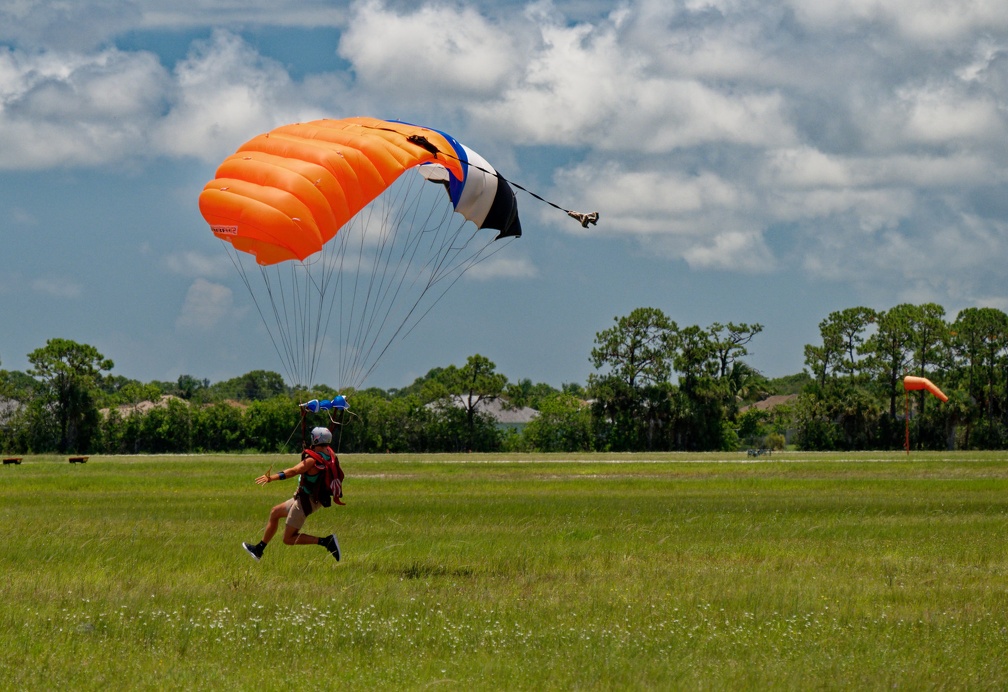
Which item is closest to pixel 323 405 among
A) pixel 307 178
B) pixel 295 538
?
pixel 295 538

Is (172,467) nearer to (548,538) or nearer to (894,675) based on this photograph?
(548,538)

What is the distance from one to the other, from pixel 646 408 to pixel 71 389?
45.7m

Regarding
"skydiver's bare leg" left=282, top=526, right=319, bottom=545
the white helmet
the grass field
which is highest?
the white helmet

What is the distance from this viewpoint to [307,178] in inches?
715

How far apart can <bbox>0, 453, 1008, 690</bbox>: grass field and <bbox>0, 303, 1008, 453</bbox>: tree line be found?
222 ft

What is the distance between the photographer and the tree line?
3612 inches

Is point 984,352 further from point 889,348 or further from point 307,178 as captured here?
point 307,178

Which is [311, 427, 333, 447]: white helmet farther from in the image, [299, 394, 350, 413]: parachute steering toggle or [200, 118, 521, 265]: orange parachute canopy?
[200, 118, 521, 265]: orange parachute canopy

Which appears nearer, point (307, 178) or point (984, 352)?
point (307, 178)

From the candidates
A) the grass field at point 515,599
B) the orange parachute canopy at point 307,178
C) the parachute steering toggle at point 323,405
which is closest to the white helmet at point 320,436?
the parachute steering toggle at point 323,405

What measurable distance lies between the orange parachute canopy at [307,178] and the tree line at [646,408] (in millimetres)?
71986

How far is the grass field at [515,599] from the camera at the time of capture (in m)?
10.0

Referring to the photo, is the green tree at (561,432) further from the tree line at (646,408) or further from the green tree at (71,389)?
the green tree at (71,389)

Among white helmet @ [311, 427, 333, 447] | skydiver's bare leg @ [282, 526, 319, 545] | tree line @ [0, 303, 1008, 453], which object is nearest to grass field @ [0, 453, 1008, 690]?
skydiver's bare leg @ [282, 526, 319, 545]
